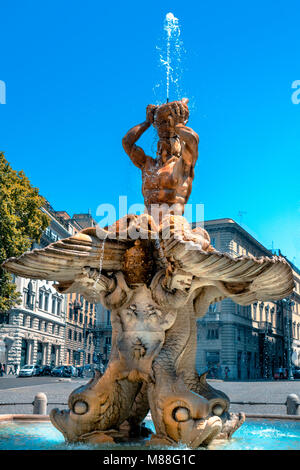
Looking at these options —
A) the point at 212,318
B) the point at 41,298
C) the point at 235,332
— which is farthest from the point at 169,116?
the point at 235,332

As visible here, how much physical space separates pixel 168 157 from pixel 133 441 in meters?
3.30

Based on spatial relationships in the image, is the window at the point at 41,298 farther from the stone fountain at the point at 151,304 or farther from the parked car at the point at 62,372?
the stone fountain at the point at 151,304

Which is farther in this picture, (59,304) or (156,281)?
(59,304)

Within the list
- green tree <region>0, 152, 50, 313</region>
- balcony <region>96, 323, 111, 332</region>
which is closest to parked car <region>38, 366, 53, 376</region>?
balcony <region>96, 323, 111, 332</region>

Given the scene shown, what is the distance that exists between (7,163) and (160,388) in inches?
768

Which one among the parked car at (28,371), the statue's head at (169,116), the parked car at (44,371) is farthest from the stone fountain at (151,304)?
the parked car at (44,371)

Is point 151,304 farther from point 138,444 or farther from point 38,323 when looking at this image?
point 38,323

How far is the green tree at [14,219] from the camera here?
2106 centimetres

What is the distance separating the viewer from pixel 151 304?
5504mm

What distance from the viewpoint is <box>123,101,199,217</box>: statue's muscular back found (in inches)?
247

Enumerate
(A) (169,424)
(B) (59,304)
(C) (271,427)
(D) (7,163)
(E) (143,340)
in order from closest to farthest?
(A) (169,424)
(E) (143,340)
(C) (271,427)
(D) (7,163)
(B) (59,304)

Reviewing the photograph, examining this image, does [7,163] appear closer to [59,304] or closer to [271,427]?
[271,427]

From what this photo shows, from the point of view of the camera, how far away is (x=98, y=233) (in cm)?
548
